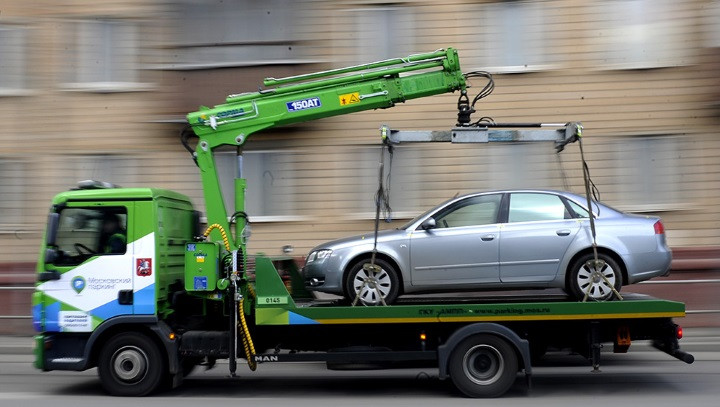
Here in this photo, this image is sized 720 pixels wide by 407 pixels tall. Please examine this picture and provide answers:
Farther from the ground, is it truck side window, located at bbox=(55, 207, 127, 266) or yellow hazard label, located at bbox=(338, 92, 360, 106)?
yellow hazard label, located at bbox=(338, 92, 360, 106)

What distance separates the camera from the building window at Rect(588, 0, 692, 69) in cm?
1562

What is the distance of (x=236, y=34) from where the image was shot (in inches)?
642

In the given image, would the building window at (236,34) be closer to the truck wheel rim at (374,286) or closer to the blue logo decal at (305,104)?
the blue logo decal at (305,104)

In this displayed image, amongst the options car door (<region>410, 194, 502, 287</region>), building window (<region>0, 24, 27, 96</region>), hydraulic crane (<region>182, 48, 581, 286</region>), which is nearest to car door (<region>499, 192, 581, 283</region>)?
car door (<region>410, 194, 502, 287</region>)

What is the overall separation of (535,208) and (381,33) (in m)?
7.16

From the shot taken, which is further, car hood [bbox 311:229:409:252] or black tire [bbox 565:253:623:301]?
car hood [bbox 311:229:409:252]

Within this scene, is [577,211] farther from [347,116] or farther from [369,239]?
[347,116]

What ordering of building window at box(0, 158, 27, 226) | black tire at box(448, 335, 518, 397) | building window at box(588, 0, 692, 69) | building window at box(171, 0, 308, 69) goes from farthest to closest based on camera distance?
building window at box(0, 158, 27, 226) < building window at box(171, 0, 308, 69) < building window at box(588, 0, 692, 69) < black tire at box(448, 335, 518, 397)

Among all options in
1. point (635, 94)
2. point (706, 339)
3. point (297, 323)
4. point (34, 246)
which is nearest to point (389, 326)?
point (297, 323)

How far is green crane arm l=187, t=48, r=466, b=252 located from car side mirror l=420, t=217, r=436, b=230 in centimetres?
142

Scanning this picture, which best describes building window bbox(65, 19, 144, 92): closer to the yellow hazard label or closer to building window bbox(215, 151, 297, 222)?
building window bbox(215, 151, 297, 222)

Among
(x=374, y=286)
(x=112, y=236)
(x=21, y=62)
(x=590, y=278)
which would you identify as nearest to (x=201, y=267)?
(x=112, y=236)

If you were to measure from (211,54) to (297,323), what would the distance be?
28.0 feet

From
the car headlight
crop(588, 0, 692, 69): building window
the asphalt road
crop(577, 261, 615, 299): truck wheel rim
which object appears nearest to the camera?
the asphalt road
